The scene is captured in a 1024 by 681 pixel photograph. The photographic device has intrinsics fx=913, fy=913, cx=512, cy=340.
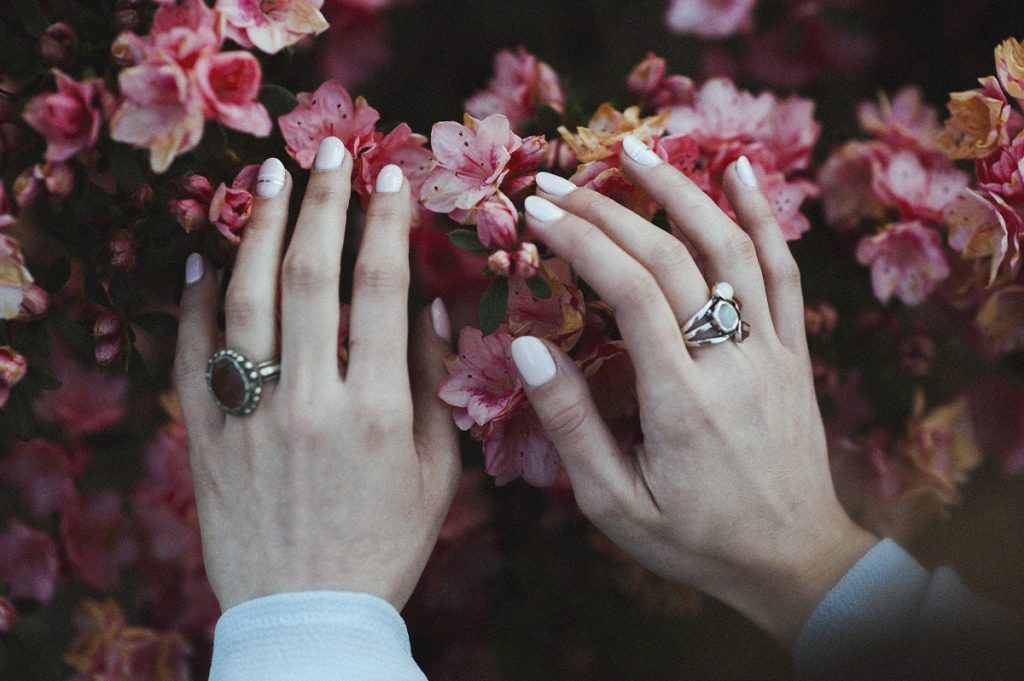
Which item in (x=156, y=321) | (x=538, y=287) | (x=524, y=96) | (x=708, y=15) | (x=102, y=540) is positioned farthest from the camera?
(x=708, y=15)

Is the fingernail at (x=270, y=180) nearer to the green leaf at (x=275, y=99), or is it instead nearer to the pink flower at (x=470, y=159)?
the green leaf at (x=275, y=99)

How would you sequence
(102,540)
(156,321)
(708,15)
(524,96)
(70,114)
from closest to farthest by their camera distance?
(70,114)
(156,321)
(524,96)
(102,540)
(708,15)

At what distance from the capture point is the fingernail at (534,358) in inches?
42.9

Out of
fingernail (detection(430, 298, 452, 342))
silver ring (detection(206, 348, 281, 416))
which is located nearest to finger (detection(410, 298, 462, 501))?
fingernail (detection(430, 298, 452, 342))

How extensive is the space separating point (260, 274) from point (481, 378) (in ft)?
1.00

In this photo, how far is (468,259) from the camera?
1.46m

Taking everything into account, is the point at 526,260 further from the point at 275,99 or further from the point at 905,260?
the point at 905,260

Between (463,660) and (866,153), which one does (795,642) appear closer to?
(463,660)

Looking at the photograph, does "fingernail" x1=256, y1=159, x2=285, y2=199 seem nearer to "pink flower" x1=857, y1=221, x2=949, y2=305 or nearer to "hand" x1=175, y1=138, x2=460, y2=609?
"hand" x1=175, y1=138, x2=460, y2=609

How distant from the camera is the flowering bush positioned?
105 cm

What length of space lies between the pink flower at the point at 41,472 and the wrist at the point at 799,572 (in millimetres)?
1119

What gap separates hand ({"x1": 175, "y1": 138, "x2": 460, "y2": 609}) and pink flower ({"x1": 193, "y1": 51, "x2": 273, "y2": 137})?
14 centimetres

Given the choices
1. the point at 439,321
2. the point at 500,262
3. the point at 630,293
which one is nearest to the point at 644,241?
the point at 630,293

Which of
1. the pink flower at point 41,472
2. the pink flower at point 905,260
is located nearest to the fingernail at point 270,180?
the pink flower at point 41,472
